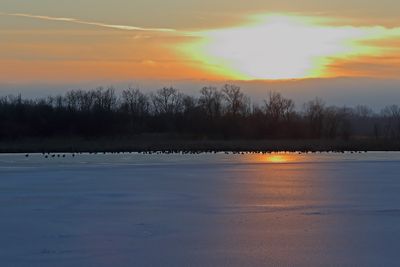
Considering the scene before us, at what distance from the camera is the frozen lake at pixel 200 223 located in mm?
8422

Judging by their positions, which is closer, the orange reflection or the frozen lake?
the frozen lake

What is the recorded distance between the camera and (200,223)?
37.2 ft

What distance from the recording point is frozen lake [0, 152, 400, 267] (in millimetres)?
8422

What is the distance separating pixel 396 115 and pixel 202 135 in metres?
31.5

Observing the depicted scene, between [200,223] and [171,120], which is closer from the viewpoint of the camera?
[200,223]

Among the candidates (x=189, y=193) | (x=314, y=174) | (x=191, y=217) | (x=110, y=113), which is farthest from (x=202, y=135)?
(x=191, y=217)

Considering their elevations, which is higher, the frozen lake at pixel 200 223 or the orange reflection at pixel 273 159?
the orange reflection at pixel 273 159

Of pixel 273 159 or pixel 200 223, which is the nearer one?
pixel 200 223

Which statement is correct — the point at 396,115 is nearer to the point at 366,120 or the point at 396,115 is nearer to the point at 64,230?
the point at 366,120

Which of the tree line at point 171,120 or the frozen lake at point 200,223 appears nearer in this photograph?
the frozen lake at point 200,223

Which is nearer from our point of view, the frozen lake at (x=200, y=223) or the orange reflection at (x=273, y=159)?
the frozen lake at (x=200, y=223)

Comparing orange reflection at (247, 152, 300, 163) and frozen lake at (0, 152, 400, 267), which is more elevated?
orange reflection at (247, 152, 300, 163)

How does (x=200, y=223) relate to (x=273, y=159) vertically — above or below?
below

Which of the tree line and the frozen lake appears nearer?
the frozen lake
